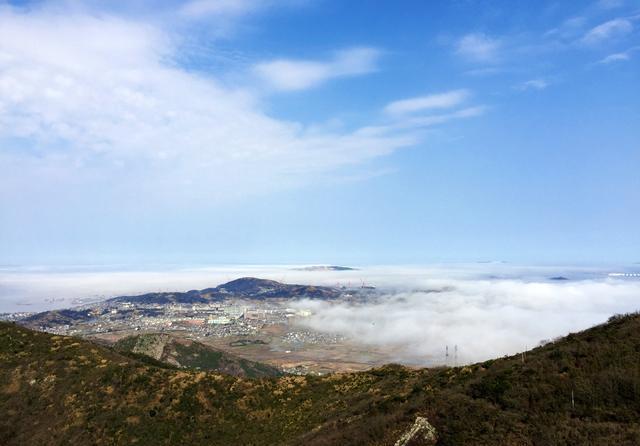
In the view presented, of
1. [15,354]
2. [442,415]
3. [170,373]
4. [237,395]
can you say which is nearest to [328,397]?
[237,395]

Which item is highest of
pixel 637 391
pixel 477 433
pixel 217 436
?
pixel 637 391

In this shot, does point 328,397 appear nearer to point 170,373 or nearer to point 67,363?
point 170,373

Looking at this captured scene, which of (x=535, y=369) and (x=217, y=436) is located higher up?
(x=535, y=369)

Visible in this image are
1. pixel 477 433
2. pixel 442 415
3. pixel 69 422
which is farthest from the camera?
pixel 69 422

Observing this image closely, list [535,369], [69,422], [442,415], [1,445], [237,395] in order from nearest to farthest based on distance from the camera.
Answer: [442,415] → [535,369] → [1,445] → [69,422] → [237,395]

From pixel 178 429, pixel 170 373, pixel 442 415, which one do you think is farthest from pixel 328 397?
pixel 442 415

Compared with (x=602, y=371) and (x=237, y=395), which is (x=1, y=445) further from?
(x=602, y=371)

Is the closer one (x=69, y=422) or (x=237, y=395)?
(x=69, y=422)
